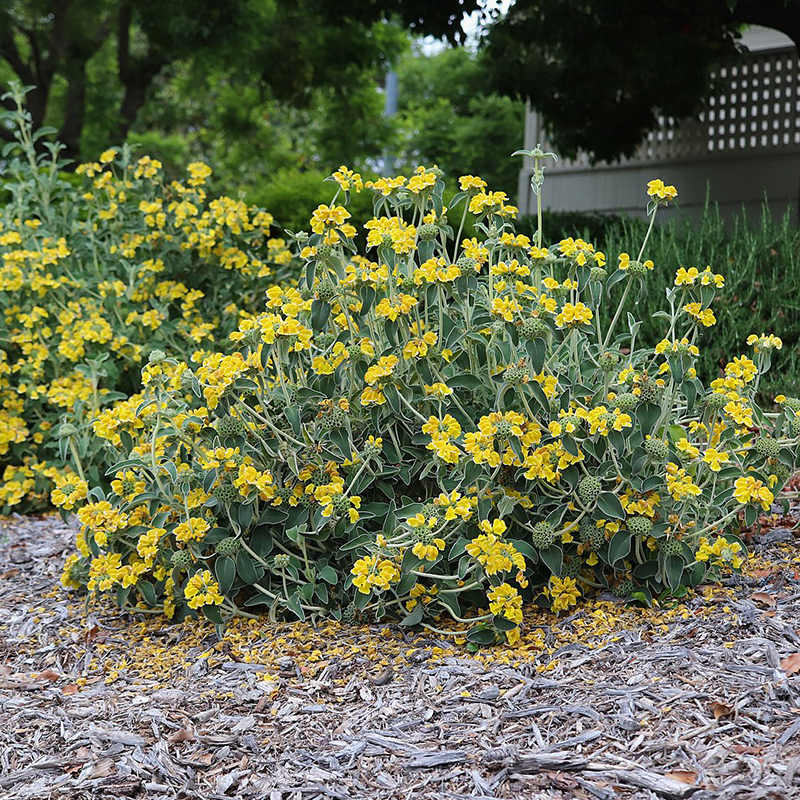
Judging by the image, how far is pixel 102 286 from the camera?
4.47 m

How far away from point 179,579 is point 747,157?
8600 mm

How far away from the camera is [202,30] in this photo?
8039 millimetres

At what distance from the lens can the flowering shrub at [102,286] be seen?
14.1 ft

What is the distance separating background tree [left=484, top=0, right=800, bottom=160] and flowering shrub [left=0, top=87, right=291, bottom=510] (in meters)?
3.01

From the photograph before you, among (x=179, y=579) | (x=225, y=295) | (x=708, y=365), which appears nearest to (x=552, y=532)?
(x=179, y=579)

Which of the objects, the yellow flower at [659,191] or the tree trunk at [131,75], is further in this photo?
the tree trunk at [131,75]

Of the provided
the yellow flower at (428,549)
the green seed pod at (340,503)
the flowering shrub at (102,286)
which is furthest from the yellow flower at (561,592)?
the flowering shrub at (102,286)

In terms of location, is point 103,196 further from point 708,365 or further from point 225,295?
point 708,365

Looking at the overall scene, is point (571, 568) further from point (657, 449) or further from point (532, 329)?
point (532, 329)

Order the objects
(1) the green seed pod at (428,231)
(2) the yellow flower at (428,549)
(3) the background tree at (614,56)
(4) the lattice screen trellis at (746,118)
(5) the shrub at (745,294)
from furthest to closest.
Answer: (4) the lattice screen trellis at (746,118)
(3) the background tree at (614,56)
(5) the shrub at (745,294)
(1) the green seed pod at (428,231)
(2) the yellow flower at (428,549)

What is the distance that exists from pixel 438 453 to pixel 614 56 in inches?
201

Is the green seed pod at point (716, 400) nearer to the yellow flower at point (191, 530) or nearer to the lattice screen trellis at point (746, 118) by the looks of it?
the yellow flower at point (191, 530)

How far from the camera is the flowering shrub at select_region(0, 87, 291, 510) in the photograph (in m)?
4.30

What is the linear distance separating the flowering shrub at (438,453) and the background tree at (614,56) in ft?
14.0
